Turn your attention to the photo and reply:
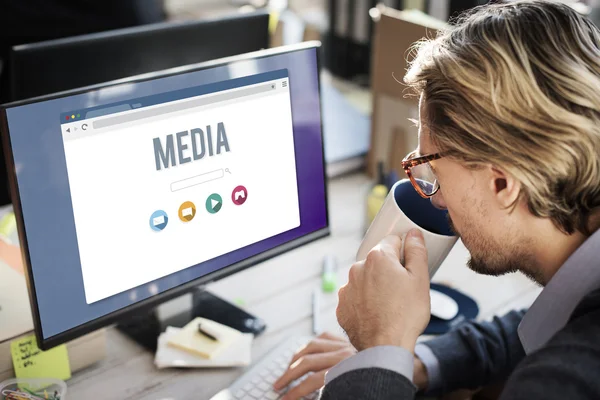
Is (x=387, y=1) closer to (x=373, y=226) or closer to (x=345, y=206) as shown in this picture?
(x=345, y=206)

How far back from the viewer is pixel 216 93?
1.13 metres

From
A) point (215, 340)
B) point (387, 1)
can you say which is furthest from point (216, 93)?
point (387, 1)

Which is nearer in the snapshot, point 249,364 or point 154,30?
point 249,364

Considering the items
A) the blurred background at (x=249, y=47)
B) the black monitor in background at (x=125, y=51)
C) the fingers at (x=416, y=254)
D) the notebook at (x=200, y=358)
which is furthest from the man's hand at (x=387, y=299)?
the black monitor in background at (x=125, y=51)

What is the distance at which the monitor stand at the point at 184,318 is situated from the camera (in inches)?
50.3

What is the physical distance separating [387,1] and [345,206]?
123cm

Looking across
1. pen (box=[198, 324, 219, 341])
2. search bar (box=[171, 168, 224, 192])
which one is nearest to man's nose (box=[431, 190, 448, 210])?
search bar (box=[171, 168, 224, 192])

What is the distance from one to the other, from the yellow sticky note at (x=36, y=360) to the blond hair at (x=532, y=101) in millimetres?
700

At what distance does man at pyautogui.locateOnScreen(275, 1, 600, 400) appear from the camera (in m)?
0.88

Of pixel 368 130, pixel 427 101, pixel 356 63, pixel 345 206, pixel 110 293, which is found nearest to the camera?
pixel 427 101

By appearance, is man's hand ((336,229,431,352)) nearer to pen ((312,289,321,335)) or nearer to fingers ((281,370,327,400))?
fingers ((281,370,327,400))

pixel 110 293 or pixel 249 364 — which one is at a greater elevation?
pixel 110 293

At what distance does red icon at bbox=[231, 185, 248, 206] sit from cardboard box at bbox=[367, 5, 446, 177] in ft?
2.09

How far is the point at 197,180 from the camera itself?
115cm
